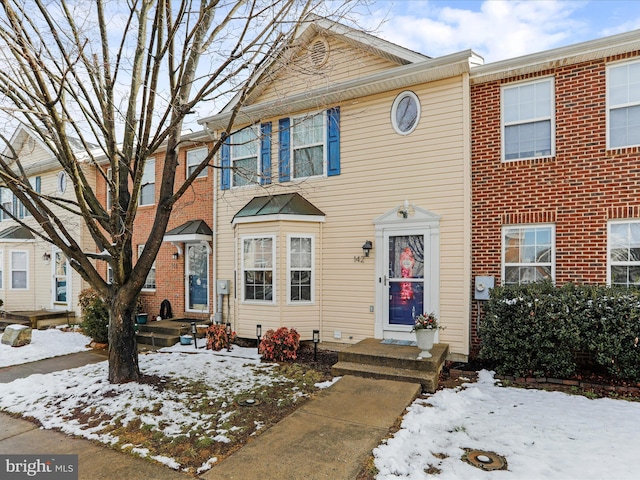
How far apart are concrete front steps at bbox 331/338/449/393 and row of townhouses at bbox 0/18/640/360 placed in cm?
83

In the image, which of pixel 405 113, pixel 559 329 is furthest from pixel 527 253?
pixel 405 113

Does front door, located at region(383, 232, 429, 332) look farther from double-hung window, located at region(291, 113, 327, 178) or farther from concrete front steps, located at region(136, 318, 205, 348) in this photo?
concrete front steps, located at region(136, 318, 205, 348)

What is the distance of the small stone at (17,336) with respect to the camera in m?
9.33

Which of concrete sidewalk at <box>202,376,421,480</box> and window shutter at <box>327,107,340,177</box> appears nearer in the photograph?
concrete sidewalk at <box>202,376,421,480</box>

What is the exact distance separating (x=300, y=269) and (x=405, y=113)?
12.7 feet

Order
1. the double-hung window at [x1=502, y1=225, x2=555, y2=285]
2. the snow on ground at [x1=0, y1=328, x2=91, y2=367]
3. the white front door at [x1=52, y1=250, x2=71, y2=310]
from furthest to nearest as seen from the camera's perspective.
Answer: the white front door at [x1=52, y1=250, x2=71, y2=310]
the snow on ground at [x1=0, y1=328, x2=91, y2=367]
the double-hung window at [x1=502, y1=225, x2=555, y2=285]

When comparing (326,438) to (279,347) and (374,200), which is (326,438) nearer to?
(279,347)

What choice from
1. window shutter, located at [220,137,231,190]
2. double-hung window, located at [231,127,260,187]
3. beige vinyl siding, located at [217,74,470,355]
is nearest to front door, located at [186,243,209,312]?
window shutter, located at [220,137,231,190]

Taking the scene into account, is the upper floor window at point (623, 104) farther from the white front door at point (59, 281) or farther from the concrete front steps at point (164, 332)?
the white front door at point (59, 281)

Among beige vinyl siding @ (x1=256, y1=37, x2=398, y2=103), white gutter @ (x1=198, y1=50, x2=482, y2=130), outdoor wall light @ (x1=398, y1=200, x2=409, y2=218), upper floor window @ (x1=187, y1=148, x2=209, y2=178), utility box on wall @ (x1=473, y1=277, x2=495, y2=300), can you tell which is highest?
beige vinyl siding @ (x1=256, y1=37, x2=398, y2=103)

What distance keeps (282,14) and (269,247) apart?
15.1 feet

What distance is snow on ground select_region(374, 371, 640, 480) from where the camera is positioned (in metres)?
3.41

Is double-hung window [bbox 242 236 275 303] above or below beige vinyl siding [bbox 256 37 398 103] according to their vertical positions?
below

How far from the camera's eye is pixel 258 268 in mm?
8492
